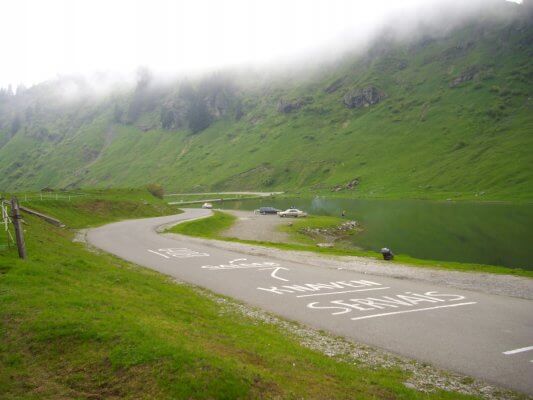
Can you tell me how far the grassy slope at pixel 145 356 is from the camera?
30.3 ft

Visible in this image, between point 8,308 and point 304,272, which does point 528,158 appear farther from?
point 8,308

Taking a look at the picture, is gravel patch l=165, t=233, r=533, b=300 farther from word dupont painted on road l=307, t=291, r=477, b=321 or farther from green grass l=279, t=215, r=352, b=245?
green grass l=279, t=215, r=352, b=245

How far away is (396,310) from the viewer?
61.6ft

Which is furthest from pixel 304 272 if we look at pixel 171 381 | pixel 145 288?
pixel 171 381

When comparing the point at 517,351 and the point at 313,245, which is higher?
the point at 517,351

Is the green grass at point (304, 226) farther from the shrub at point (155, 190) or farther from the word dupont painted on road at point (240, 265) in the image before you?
the shrub at point (155, 190)

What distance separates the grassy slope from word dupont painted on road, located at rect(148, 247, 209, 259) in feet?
69.2

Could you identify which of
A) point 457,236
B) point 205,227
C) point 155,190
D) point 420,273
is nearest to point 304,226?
point 205,227

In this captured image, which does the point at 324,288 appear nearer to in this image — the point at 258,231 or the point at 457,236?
the point at 457,236

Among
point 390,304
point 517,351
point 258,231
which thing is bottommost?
point 258,231

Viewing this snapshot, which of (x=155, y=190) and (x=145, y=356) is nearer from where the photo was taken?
(x=145, y=356)

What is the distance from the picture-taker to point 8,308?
525 inches

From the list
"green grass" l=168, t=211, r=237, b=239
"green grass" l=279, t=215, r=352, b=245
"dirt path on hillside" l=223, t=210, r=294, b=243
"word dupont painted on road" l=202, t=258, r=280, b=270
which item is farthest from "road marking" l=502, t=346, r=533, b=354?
"green grass" l=279, t=215, r=352, b=245

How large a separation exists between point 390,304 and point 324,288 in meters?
4.76
